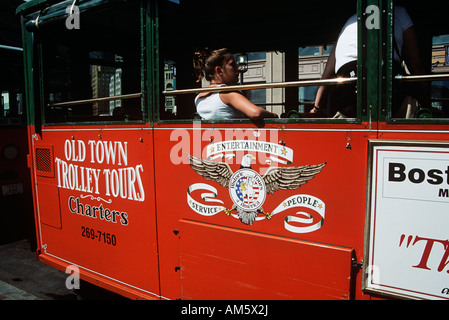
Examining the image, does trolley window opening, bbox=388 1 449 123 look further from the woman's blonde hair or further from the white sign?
the woman's blonde hair

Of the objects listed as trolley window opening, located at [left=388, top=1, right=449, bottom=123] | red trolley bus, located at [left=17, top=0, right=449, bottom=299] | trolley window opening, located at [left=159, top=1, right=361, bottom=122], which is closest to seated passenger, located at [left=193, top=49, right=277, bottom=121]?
red trolley bus, located at [left=17, top=0, right=449, bottom=299]

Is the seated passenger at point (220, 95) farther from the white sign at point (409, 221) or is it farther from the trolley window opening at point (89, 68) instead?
the trolley window opening at point (89, 68)

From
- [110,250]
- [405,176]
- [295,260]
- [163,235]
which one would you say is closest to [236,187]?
[295,260]

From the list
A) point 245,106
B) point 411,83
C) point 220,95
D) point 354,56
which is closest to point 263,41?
point 220,95

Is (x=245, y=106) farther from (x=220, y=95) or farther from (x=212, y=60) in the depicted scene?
(x=212, y=60)

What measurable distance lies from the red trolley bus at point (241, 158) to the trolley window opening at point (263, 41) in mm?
15

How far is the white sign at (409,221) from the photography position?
1.47 metres

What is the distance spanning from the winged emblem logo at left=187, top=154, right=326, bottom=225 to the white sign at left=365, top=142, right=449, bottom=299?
1.07 ft

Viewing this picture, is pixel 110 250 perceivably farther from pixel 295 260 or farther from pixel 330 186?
pixel 330 186

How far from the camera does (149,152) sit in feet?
7.84

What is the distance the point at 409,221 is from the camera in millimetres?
1532

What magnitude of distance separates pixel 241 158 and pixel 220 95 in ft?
1.52

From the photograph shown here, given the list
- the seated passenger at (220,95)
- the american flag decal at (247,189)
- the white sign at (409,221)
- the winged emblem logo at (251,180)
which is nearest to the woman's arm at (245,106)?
the seated passenger at (220,95)

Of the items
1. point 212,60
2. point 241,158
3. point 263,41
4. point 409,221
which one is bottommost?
point 409,221
